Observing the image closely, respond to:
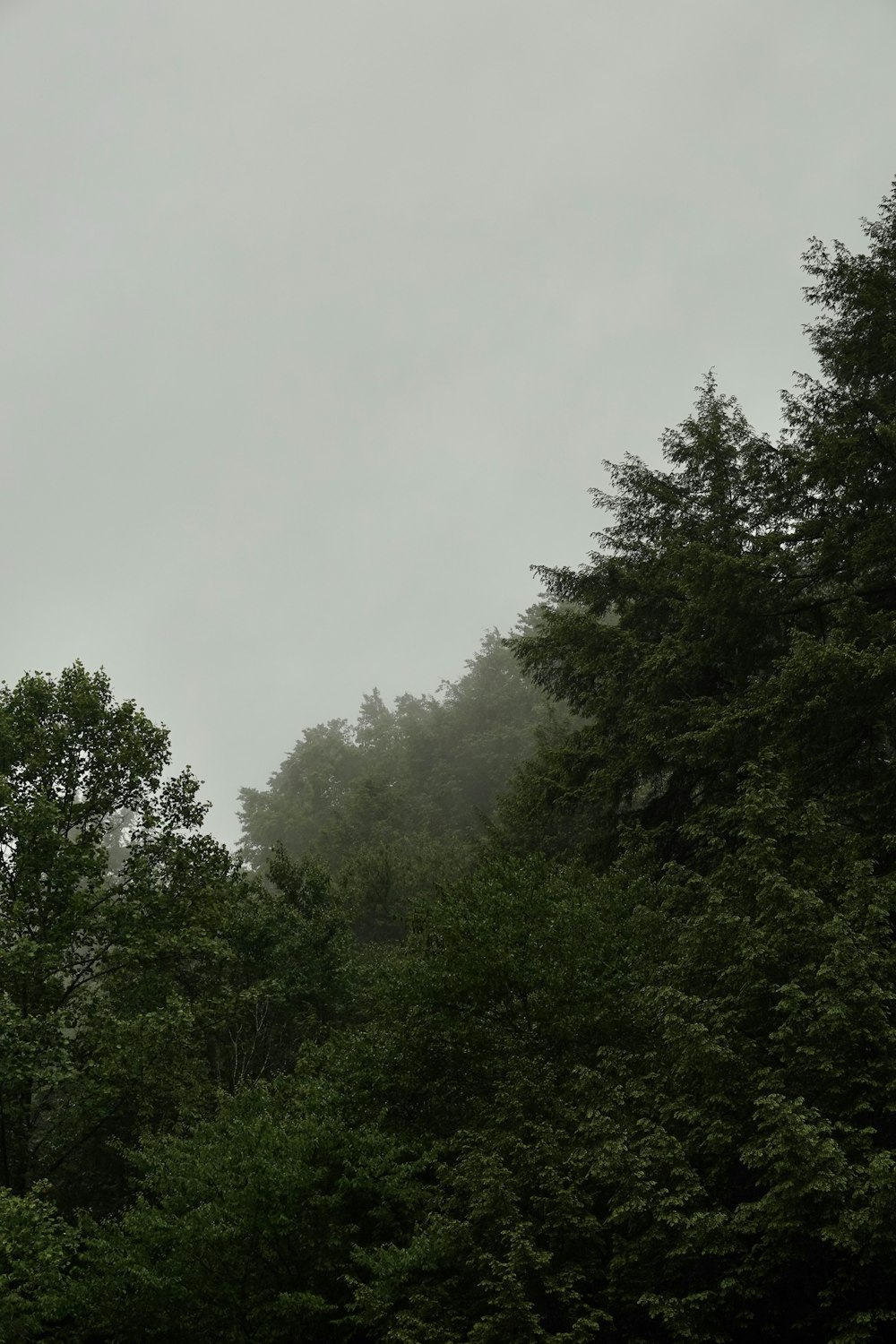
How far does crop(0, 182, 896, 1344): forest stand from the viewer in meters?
8.30

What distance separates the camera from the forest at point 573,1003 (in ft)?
27.2

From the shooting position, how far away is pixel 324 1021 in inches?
837

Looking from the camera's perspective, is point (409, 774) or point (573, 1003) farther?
point (409, 774)

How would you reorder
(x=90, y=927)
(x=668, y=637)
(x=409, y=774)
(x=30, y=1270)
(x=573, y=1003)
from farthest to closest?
(x=409, y=774) → (x=668, y=637) → (x=90, y=927) → (x=573, y=1003) → (x=30, y=1270)

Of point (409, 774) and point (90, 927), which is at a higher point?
point (409, 774)

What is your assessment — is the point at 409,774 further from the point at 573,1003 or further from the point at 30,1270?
the point at 30,1270

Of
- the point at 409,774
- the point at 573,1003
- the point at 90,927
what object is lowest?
the point at 573,1003

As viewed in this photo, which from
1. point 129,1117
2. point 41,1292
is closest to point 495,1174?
point 41,1292

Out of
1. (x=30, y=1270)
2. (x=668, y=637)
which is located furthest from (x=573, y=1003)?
(x=668, y=637)

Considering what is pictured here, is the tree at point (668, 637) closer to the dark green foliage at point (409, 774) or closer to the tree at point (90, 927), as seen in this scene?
the tree at point (90, 927)

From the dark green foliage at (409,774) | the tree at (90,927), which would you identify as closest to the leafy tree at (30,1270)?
the tree at (90,927)

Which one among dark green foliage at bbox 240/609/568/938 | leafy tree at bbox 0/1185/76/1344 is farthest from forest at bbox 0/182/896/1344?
dark green foliage at bbox 240/609/568/938

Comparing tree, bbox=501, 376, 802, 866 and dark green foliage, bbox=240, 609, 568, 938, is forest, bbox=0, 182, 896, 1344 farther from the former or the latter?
dark green foliage, bbox=240, 609, 568, 938

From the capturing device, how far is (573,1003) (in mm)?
11945
